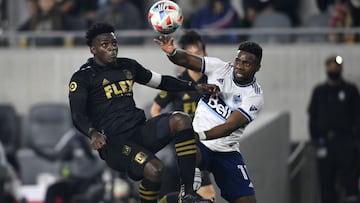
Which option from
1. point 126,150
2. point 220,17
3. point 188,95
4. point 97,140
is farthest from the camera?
point 220,17

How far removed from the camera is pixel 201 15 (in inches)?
834

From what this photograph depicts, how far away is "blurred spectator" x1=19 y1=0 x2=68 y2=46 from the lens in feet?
71.9

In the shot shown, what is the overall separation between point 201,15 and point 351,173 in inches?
137

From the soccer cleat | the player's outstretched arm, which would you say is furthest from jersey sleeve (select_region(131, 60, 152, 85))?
the soccer cleat

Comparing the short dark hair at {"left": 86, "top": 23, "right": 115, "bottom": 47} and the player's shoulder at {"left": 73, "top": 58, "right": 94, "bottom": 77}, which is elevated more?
the short dark hair at {"left": 86, "top": 23, "right": 115, "bottom": 47}

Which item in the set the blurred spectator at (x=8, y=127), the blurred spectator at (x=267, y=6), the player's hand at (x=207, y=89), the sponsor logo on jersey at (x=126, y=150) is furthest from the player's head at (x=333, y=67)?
the sponsor logo on jersey at (x=126, y=150)

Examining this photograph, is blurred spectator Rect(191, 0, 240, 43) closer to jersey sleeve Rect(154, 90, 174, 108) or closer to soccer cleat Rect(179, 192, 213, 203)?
jersey sleeve Rect(154, 90, 174, 108)

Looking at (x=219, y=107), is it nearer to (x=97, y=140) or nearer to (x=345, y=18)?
(x=97, y=140)

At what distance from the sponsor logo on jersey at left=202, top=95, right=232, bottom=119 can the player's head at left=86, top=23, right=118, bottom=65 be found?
1.08 metres

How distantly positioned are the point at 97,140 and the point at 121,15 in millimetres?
9288

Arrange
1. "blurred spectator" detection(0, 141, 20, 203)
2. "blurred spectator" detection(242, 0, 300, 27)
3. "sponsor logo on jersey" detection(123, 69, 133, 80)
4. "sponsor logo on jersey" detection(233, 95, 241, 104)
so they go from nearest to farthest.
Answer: "sponsor logo on jersey" detection(123, 69, 133, 80), "sponsor logo on jersey" detection(233, 95, 241, 104), "blurred spectator" detection(0, 141, 20, 203), "blurred spectator" detection(242, 0, 300, 27)

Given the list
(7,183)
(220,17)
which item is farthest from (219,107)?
(220,17)

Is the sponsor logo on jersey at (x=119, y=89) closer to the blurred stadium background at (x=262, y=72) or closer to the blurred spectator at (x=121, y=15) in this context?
the blurred stadium background at (x=262, y=72)

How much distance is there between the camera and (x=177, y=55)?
12.9 meters
